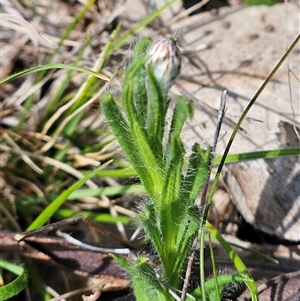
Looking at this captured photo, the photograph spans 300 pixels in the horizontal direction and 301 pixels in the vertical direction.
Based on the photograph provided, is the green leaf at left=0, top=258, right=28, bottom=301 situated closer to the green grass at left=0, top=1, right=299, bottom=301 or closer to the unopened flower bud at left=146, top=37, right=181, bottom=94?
the green grass at left=0, top=1, right=299, bottom=301

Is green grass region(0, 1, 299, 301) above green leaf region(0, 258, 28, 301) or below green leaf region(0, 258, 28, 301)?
above

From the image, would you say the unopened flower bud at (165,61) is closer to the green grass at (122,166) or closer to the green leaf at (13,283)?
the green grass at (122,166)

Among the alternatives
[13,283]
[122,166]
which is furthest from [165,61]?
[122,166]

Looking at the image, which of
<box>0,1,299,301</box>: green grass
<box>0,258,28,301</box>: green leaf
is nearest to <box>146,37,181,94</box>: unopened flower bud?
<box>0,1,299,301</box>: green grass

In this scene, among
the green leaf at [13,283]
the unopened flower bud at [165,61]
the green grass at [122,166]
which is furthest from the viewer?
the green leaf at [13,283]

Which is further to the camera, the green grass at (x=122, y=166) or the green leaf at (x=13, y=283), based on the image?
the green leaf at (x=13, y=283)

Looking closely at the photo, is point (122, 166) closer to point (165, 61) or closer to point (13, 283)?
point (13, 283)

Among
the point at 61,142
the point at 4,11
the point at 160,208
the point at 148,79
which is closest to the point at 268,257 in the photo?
the point at 160,208

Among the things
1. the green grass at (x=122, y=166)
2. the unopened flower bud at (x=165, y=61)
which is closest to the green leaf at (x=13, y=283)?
the green grass at (x=122, y=166)

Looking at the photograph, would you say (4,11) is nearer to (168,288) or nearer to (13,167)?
(13,167)
